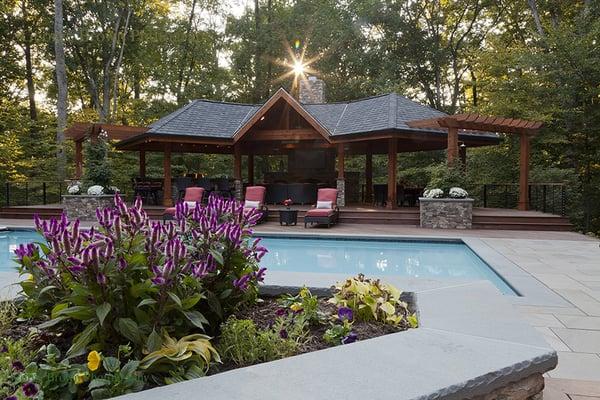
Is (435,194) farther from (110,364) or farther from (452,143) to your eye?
(110,364)

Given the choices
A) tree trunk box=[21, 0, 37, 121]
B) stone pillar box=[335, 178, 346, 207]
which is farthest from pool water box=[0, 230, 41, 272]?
tree trunk box=[21, 0, 37, 121]

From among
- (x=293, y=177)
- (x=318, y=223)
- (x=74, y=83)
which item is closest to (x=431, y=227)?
(x=318, y=223)

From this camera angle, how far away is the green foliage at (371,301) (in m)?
2.87

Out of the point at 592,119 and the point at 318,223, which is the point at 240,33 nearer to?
the point at 318,223

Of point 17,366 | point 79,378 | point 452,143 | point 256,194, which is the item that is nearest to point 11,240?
point 256,194

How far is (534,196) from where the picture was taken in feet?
47.6

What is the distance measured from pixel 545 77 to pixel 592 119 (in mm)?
2089

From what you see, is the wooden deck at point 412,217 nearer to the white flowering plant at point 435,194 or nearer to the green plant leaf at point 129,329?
the white flowering plant at point 435,194

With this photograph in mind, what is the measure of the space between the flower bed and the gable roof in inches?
418

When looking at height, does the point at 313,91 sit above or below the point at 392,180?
above

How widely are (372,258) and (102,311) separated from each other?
657 centimetres

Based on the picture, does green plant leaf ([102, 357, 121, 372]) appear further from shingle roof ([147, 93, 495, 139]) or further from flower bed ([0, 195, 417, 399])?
shingle roof ([147, 93, 495, 139])

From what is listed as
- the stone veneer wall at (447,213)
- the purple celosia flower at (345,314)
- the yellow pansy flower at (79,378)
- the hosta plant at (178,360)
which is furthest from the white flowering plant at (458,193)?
the yellow pansy flower at (79,378)

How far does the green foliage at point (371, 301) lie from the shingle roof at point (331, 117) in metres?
10.1
